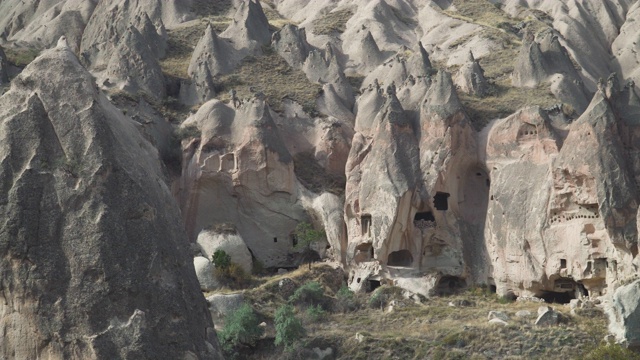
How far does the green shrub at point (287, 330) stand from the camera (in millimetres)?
30484

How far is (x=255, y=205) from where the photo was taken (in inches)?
1607

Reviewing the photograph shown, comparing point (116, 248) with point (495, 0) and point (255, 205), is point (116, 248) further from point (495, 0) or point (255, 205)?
point (495, 0)

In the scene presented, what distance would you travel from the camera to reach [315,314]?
111ft

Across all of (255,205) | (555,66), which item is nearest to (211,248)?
(255,205)

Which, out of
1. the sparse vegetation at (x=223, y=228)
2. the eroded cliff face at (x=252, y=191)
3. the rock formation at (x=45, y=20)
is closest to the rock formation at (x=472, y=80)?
the eroded cliff face at (x=252, y=191)

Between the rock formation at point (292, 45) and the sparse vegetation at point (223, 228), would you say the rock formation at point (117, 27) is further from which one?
the sparse vegetation at point (223, 228)

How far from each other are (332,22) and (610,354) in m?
35.3

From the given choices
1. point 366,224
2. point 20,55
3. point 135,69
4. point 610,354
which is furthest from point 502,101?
point 20,55

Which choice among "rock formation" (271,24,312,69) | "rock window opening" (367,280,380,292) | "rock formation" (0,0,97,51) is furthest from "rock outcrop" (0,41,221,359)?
"rock formation" (0,0,97,51)

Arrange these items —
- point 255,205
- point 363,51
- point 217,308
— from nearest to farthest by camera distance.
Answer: point 217,308 → point 255,205 → point 363,51

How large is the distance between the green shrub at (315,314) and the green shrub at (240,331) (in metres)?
2.50

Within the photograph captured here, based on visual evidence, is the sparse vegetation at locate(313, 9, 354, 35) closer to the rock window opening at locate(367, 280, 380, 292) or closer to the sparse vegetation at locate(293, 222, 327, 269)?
the sparse vegetation at locate(293, 222, 327, 269)

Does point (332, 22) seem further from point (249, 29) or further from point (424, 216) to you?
point (424, 216)

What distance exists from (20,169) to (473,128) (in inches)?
879
